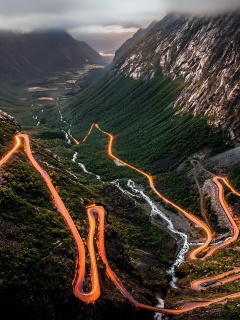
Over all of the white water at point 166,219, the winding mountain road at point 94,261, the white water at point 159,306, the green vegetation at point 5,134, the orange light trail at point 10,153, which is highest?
the green vegetation at point 5,134

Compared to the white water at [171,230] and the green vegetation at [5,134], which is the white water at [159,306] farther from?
the green vegetation at [5,134]

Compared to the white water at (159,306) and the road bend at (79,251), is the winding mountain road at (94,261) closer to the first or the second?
the road bend at (79,251)

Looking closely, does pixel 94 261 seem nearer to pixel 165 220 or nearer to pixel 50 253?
pixel 50 253

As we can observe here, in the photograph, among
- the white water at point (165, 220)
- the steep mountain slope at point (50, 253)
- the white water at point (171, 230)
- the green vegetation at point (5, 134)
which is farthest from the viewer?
the green vegetation at point (5, 134)

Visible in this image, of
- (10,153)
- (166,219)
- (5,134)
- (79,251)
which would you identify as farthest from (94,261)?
(166,219)

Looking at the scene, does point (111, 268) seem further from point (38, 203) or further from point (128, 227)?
point (128, 227)

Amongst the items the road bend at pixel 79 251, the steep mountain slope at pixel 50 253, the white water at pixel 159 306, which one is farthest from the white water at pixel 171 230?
the road bend at pixel 79 251

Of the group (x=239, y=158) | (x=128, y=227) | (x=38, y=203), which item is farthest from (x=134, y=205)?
(x=38, y=203)

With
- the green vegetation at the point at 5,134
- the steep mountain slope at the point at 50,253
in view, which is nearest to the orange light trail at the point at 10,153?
the steep mountain slope at the point at 50,253

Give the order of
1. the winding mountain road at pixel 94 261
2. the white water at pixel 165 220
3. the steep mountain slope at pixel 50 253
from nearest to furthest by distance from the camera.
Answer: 1. the steep mountain slope at pixel 50 253
2. the winding mountain road at pixel 94 261
3. the white water at pixel 165 220

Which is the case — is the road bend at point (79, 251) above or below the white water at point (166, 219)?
above

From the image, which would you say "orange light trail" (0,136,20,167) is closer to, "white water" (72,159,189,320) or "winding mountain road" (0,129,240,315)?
"winding mountain road" (0,129,240,315)

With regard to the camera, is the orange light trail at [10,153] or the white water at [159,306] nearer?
the white water at [159,306]
